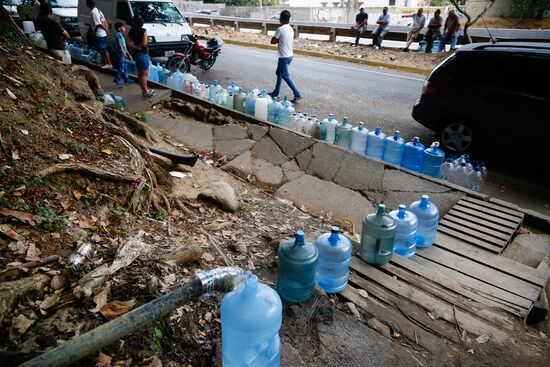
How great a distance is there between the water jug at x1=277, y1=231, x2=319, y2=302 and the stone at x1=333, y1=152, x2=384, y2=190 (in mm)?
2816

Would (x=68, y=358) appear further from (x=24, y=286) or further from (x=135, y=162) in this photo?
(x=135, y=162)

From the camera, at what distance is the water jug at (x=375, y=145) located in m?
6.04

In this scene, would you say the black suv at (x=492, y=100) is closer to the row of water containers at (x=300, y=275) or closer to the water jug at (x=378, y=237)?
the row of water containers at (x=300, y=275)

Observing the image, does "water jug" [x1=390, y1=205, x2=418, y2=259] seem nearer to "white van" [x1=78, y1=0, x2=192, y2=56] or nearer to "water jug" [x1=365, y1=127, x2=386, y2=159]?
"water jug" [x1=365, y1=127, x2=386, y2=159]

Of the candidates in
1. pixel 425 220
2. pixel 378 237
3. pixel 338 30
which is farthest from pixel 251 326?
pixel 338 30

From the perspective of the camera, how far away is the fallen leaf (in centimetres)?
215

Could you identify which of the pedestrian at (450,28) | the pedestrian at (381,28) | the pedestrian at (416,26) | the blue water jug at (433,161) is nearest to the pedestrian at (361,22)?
the pedestrian at (381,28)

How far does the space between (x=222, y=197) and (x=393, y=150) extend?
3.14 m

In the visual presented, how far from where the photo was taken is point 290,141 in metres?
6.54

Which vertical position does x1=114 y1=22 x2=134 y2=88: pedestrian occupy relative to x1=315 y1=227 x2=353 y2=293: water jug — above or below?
above

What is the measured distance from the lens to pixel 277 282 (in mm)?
3066

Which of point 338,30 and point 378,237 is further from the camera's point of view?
point 338,30

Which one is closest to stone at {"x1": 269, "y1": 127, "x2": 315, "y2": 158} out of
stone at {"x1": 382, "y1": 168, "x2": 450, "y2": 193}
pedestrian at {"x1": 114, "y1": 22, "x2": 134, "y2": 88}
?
stone at {"x1": 382, "y1": 168, "x2": 450, "y2": 193}

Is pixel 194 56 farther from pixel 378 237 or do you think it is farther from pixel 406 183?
pixel 378 237
